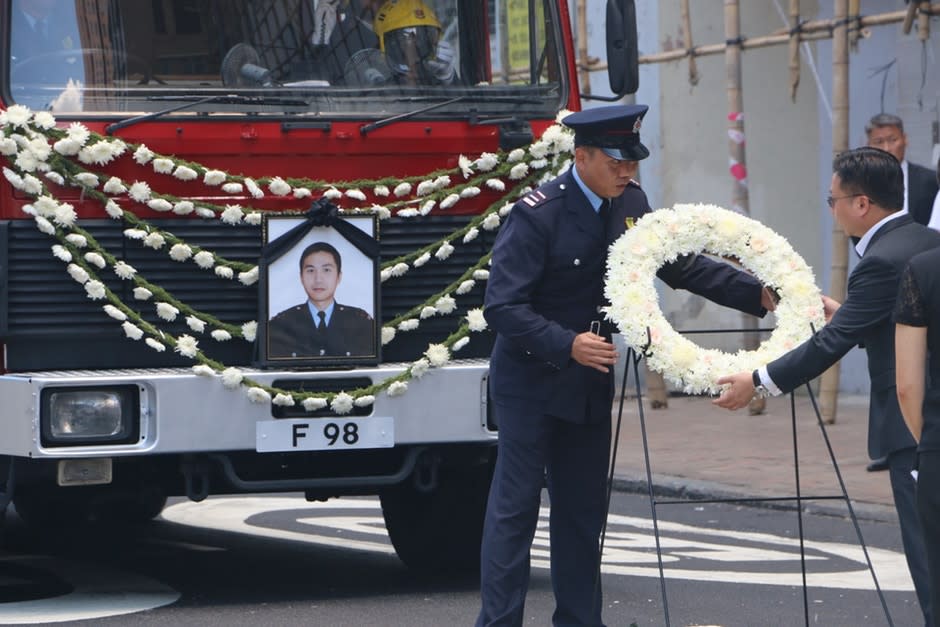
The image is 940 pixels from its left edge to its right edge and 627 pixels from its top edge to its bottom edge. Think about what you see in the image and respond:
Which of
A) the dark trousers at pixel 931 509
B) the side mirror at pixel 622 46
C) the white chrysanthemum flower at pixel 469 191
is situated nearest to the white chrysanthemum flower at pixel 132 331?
the white chrysanthemum flower at pixel 469 191

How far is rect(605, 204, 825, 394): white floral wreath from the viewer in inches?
229

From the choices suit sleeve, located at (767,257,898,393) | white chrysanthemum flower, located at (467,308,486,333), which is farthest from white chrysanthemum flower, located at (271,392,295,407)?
suit sleeve, located at (767,257,898,393)

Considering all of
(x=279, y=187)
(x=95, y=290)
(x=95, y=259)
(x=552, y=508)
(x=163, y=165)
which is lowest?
(x=552, y=508)

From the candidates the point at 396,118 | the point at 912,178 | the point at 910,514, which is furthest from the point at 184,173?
the point at 912,178

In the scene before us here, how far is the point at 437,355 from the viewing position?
7.69 m

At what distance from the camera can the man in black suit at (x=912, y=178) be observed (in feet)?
34.1

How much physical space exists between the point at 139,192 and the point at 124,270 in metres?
0.32

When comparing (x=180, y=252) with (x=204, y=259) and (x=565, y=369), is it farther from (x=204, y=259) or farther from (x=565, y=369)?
(x=565, y=369)

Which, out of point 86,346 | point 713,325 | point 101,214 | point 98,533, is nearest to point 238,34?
point 101,214

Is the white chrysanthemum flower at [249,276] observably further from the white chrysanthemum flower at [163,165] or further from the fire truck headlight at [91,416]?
the fire truck headlight at [91,416]

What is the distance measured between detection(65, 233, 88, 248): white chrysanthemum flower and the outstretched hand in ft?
7.81

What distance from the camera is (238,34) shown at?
7.80m

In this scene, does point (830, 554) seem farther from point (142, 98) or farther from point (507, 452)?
point (142, 98)

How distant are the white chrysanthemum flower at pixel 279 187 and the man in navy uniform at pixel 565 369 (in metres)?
1.57
